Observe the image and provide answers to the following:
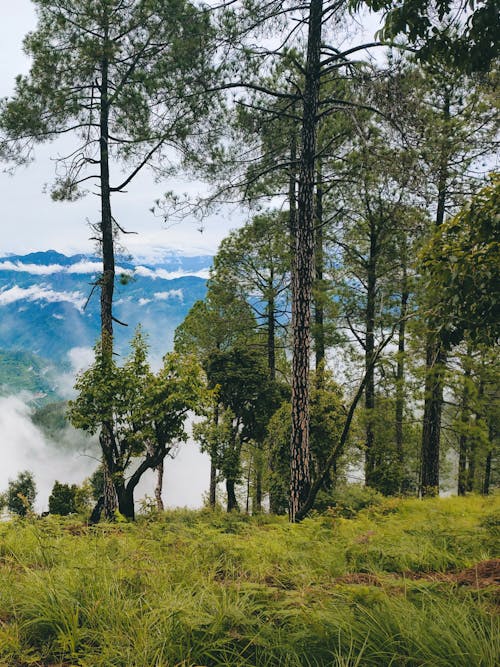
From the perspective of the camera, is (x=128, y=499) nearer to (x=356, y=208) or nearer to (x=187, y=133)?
(x=187, y=133)

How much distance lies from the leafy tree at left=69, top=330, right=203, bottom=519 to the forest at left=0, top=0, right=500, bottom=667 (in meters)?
0.06

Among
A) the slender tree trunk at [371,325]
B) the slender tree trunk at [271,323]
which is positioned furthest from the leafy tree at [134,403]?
the slender tree trunk at [271,323]

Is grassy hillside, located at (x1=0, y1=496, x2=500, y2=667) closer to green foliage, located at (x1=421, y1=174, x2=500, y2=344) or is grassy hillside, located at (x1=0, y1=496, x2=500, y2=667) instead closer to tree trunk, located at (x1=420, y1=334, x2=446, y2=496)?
green foliage, located at (x1=421, y1=174, x2=500, y2=344)

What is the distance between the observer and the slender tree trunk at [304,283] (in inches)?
298

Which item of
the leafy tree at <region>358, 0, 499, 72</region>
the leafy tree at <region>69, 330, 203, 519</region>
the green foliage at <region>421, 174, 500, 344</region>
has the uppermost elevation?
the leafy tree at <region>358, 0, 499, 72</region>

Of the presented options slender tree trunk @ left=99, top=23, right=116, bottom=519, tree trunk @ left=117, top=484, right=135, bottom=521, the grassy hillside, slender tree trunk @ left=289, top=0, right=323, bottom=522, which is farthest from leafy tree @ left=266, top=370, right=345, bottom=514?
the grassy hillside

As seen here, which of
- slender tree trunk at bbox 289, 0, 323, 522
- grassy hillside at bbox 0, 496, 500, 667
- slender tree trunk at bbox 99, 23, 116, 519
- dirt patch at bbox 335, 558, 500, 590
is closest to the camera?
grassy hillside at bbox 0, 496, 500, 667

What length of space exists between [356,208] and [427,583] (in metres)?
13.2

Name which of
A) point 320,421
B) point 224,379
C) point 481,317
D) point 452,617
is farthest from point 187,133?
point 224,379

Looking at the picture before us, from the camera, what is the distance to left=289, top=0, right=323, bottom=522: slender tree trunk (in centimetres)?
757

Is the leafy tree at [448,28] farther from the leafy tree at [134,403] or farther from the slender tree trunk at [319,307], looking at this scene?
the slender tree trunk at [319,307]

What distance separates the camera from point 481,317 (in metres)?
3.87

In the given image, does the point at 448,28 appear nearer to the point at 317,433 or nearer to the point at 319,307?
the point at 317,433

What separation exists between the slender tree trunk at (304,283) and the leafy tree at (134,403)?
3.62 m
